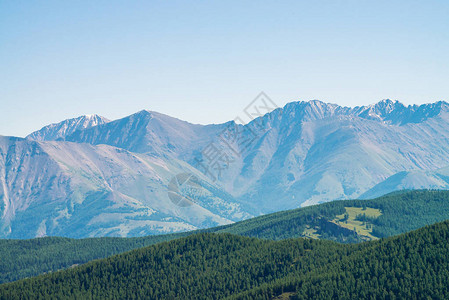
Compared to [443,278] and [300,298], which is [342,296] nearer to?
[300,298]

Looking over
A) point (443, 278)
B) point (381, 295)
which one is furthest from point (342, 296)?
point (443, 278)

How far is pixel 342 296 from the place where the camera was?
198 m

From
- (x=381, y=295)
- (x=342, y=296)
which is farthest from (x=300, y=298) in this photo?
(x=381, y=295)

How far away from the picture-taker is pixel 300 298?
655 feet

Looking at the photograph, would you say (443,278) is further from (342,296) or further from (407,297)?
(342,296)

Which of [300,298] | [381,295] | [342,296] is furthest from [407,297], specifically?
[300,298]

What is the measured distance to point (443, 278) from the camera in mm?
197500

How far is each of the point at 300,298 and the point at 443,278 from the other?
56.6 meters

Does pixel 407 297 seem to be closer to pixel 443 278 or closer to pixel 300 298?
pixel 443 278

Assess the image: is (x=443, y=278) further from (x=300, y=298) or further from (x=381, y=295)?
(x=300, y=298)

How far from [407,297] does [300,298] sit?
1602 inches

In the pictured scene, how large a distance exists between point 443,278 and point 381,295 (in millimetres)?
25443

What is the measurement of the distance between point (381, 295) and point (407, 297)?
9.58 m
